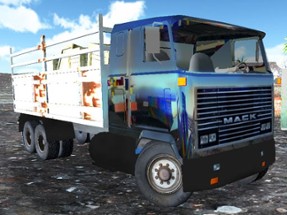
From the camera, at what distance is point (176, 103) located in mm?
3924

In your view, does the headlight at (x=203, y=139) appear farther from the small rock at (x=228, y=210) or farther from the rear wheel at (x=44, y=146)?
the rear wheel at (x=44, y=146)

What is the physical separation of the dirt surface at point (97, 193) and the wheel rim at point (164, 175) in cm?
24

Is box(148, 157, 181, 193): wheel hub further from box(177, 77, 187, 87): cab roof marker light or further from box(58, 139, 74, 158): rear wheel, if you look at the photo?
box(58, 139, 74, 158): rear wheel

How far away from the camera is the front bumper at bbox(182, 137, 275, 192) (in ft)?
13.0

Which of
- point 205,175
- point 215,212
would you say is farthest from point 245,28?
point 215,212

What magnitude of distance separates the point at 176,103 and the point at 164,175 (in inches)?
36.8

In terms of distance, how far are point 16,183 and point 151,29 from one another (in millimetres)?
3125

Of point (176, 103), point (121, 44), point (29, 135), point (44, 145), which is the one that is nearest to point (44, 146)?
point (44, 145)

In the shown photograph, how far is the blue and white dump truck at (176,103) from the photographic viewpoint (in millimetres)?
3955

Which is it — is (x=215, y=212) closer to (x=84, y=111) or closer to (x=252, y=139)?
(x=252, y=139)

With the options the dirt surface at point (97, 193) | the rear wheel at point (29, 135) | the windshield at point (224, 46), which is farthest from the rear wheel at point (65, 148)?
the windshield at point (224, 46)

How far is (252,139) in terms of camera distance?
4.65m

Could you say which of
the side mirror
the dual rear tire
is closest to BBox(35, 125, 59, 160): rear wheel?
the dual rear tire

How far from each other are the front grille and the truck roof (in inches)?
32.7
